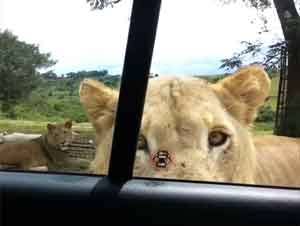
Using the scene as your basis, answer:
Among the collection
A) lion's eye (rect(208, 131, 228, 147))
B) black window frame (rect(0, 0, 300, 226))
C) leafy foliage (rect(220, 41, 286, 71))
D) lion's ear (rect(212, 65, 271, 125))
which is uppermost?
leafy foliage (rect(220, 41, 286, 71))

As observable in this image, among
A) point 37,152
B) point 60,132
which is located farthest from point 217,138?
point 37,152

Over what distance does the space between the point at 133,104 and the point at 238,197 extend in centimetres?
54

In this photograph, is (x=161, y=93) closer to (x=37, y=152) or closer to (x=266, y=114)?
(x=266, y=114)

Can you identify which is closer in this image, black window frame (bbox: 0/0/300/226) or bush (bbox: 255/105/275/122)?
black window frame (bbox: 0/0/300/226)

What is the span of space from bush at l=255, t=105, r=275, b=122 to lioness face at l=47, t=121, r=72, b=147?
0.79 meters

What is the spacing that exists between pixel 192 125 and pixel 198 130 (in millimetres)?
32

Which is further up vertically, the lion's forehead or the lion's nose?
the lion's forehead

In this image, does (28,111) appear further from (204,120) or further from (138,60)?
(204,120)

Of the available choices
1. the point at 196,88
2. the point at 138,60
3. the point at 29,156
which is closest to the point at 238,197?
the point at 196,88

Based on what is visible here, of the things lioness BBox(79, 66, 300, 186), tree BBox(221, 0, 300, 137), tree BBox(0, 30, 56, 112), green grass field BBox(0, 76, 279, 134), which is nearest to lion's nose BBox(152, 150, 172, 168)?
lioness BBox(79, 66, 300, 186)

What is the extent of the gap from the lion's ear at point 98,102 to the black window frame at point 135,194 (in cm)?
12

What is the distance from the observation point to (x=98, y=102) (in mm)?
2422

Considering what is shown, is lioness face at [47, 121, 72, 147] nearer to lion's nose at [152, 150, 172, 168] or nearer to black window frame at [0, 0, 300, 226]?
black window frame at [0, 0, 300, 226]

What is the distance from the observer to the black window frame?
2133 mm
